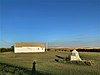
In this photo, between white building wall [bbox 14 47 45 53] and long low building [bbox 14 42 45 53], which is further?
long low building [bbox 14 42 45 53]

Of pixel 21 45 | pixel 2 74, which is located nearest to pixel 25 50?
pixel 21 45

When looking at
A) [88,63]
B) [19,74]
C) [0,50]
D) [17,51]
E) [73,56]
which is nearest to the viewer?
[19,74]

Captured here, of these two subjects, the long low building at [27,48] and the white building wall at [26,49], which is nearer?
the white building wall at [26,49]

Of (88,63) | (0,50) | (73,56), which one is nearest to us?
(88,63)

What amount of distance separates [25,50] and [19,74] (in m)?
71.3

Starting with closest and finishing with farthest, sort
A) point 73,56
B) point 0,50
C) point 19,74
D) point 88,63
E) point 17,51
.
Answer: point 19,74, point 88,63, point 73,56, point 17,51, point 0,50

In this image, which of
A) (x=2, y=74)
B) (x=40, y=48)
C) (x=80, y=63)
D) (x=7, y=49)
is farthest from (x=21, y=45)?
(x=2, y=74)

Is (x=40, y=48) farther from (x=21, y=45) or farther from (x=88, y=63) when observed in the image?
(x=88, y=63)

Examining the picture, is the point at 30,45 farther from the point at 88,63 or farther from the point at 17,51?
the point at 88,63

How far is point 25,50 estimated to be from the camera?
81125 millimetres

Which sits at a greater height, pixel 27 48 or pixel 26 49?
pixel 27 48

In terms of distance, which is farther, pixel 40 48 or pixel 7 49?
pixel 7 49

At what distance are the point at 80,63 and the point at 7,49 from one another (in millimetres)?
66699

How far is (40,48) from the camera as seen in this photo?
271ft
